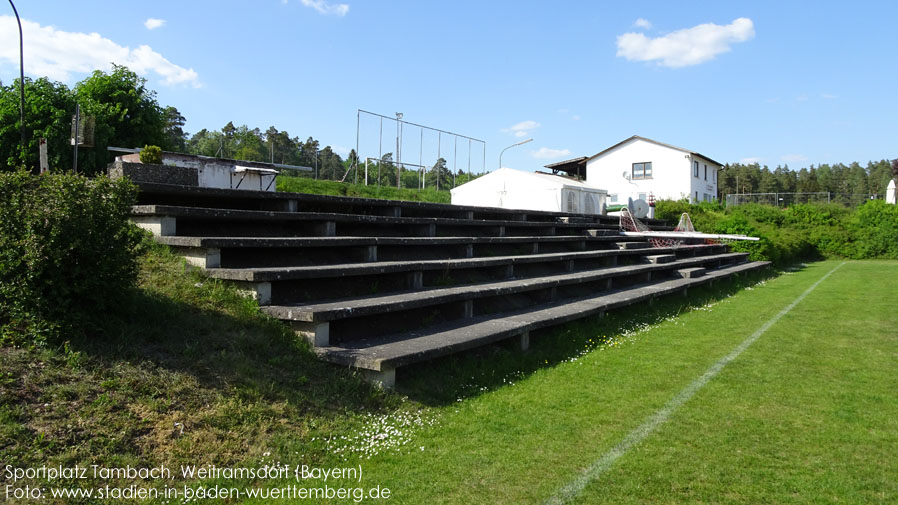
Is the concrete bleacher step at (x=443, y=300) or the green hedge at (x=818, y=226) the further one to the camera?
the green hedge at (x=818, y=226)

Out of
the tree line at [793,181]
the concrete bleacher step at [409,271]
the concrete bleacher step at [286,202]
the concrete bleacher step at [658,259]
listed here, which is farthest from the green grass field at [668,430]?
the tree line at [793,181]

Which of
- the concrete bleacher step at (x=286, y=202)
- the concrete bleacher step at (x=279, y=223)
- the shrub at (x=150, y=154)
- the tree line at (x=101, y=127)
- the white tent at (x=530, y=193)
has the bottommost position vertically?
the concrete bleacher step at (x=279, y=223)

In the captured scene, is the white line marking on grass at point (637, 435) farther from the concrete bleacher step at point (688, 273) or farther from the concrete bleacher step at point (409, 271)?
the concrete bleacher step at point (688, 273)

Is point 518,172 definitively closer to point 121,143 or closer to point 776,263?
point 776,263

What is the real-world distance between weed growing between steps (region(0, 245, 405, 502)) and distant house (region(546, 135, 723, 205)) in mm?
38460

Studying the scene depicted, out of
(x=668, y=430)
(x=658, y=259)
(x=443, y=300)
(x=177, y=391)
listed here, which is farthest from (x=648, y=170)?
(x=177, y=391)

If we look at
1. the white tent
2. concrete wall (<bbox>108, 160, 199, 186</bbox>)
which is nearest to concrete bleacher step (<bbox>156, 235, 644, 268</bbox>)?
concrete wall (<bbox>108, 160, 199, 186</bbox>)

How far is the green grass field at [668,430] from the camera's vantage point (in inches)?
118

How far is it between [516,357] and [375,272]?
1627mm

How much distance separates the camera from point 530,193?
19.5 meters

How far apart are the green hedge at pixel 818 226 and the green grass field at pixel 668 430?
54.4ft

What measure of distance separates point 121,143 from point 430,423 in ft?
102

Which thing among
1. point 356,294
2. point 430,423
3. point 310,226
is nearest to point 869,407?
point 430,423

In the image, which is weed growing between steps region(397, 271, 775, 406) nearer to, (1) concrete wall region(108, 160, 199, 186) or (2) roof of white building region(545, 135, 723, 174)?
(1) concrete wall region(108, 160, 199, 186)
